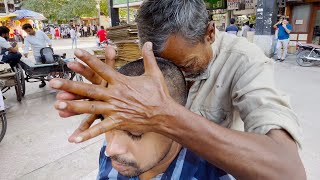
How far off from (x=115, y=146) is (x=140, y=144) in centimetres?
10

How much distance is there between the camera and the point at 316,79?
6.26m

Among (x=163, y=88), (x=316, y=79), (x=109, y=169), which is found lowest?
(x=316, y=79)

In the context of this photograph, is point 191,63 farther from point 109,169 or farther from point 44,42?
point 44,42

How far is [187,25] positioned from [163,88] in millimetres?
551

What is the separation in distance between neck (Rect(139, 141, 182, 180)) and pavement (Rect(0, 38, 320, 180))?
5.32ft

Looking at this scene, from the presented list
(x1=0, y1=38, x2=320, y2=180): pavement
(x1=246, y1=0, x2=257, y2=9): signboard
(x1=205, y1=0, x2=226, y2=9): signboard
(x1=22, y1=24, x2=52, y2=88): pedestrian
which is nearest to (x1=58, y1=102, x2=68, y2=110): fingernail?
(x1=0, y1=38, x2=320, y2=180): pavement

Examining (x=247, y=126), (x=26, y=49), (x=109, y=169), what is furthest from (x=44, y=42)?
(x=247, y=126)

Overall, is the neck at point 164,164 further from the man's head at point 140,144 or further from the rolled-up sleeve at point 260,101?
the rolled-up sleeve at point 260,101

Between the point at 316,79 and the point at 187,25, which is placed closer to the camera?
the point at 187,25

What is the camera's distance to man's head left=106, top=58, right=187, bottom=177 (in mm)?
Result: 976

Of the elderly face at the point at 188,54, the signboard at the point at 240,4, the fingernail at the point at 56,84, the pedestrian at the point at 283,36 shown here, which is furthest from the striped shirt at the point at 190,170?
the signboard at the point at 240,4

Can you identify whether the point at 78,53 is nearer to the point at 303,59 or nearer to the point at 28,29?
the point at 28,29

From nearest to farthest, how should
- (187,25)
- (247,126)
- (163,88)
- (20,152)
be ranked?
(163,88) < (247,126) < (187,25) < (20,152)

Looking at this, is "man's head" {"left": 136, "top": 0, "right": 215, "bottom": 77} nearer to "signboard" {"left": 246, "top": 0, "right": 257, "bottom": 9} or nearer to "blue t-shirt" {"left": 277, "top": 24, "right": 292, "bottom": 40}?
"blue t-shirt" {"left": 277, "top": 24, "right": 292, "bottom": 40}
